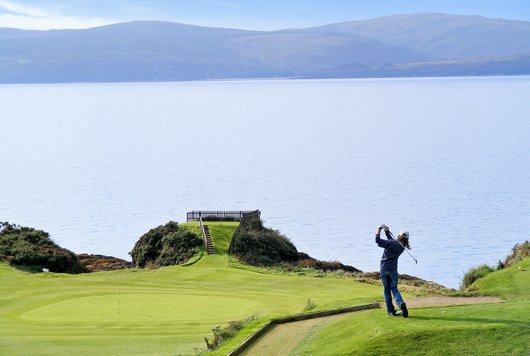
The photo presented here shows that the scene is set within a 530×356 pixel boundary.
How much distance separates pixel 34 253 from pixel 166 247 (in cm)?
906

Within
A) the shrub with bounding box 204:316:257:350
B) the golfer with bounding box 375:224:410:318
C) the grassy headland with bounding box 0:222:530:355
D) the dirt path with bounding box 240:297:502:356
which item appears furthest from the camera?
the shrub with bounding box 204:316:257:350

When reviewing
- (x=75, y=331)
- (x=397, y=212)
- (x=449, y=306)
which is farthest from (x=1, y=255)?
(x=397, y=212)

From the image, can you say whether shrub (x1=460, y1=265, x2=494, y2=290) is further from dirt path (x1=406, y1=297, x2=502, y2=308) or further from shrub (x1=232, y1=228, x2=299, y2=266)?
shrub (x1=232, y1=228, x2=299, y2=266)

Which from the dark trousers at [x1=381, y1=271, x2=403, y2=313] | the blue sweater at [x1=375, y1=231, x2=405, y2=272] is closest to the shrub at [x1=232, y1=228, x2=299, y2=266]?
the dark trousers at [x1=381, y1=271, x2=403, y2=313]

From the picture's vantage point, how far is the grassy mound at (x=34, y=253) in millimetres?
51375

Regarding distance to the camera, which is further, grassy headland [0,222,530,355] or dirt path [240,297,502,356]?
dirt path [240,297,502,356]

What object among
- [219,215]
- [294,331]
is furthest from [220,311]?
[219,215]

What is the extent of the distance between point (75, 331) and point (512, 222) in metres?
61.0

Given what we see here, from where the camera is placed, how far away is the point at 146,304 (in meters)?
35.3

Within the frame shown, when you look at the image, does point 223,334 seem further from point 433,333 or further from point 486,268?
point 486,268

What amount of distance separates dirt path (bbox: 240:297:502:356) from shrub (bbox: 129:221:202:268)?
3097 cm

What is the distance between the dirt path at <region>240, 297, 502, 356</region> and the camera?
21516 millimetres

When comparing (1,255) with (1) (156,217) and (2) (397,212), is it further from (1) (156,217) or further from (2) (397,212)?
(2) (397,212)

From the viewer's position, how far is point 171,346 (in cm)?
2711
